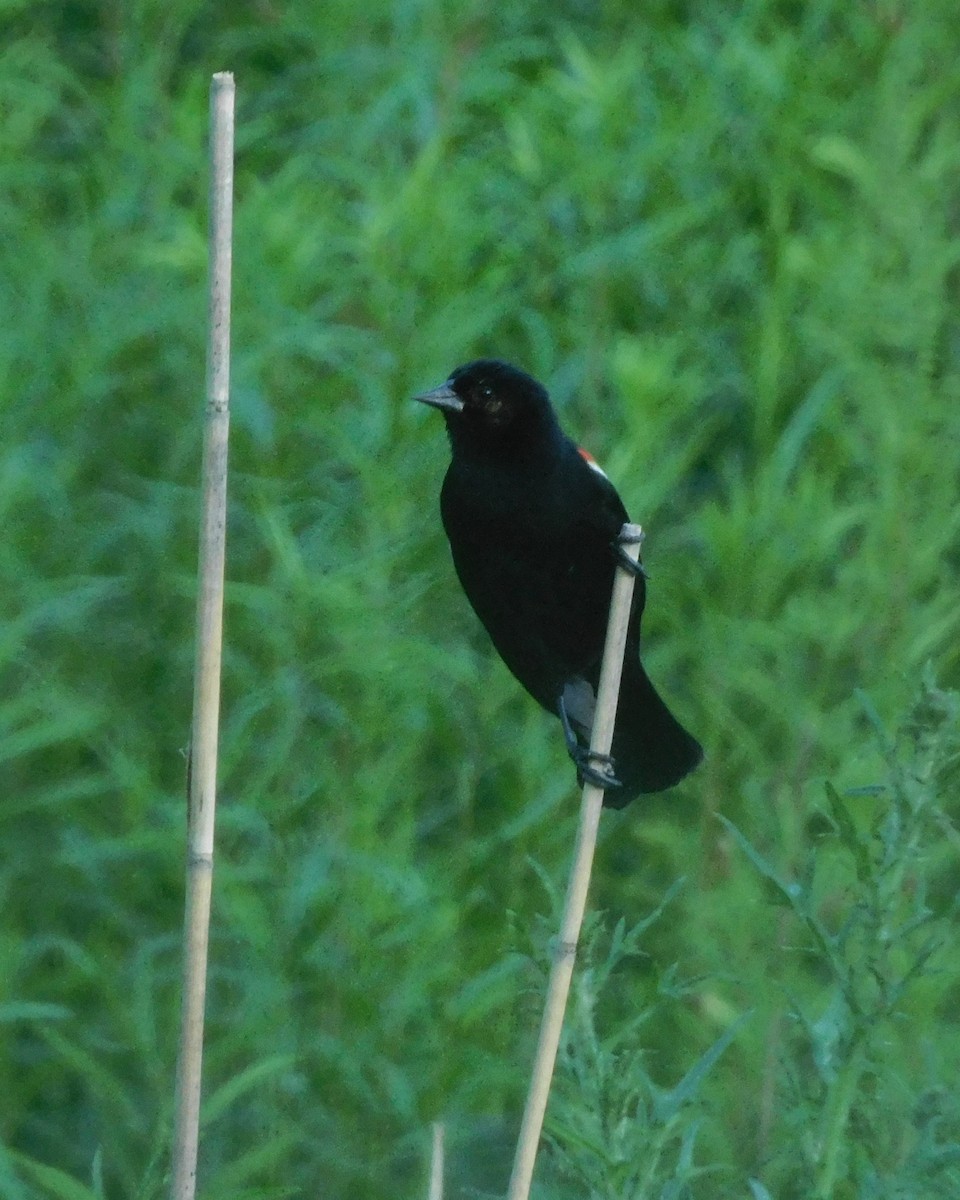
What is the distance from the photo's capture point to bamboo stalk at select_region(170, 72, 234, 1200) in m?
1.28

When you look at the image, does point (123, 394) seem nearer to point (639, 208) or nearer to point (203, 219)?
point (203, 219)

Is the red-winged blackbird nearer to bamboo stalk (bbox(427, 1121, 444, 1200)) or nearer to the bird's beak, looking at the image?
the bird's beak

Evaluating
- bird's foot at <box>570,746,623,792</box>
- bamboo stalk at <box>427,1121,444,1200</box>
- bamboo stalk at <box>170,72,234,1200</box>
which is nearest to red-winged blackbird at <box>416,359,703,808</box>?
bird's foot at <box>570,746,623,792</box>

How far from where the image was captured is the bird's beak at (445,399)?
2197 mm

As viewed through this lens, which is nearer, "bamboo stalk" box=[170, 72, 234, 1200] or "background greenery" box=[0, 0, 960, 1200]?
"bamboo stalk" box=[170, 72, 234, 1200]

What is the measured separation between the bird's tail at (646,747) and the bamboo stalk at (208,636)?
801mm

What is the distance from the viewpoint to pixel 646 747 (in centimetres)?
222

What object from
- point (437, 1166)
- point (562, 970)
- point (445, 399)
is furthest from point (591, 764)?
point (445, 399)

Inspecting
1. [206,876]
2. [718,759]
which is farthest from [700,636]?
[206,876]

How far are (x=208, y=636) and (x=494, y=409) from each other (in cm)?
99

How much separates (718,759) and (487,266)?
0.89m

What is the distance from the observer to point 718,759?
2.88 m

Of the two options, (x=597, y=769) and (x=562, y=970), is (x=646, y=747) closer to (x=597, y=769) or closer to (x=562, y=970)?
(x=597, y=769)

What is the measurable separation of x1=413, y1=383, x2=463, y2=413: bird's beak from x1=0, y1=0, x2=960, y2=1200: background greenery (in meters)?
0.29
